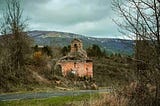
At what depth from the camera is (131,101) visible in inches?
573

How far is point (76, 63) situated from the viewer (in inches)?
3199

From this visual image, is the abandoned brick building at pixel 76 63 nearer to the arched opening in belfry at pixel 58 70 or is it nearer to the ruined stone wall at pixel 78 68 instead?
the ruined stone wall at pixel 78 68

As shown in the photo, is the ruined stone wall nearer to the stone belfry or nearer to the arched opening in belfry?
the arched opening in belfry

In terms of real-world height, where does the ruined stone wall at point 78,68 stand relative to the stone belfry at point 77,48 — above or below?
below

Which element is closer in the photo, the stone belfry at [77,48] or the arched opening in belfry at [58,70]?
the arched opening in belfry at [58,70]

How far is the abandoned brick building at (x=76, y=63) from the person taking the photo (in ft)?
258

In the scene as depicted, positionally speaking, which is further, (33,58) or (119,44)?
(33,58)

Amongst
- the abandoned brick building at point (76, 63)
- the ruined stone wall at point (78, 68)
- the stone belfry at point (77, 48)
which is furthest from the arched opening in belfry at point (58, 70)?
the stone belfry at point (77, 48)

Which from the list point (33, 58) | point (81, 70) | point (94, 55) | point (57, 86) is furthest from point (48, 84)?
point (94, 55)

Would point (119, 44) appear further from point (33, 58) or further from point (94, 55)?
point (94, 55)

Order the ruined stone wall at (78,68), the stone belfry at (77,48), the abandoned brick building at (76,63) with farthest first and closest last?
the stone belfry at (77,48) < the abandoned brick building at (76,63) < the ruined stone wall at (78,68)

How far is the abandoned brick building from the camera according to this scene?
78.6 metres

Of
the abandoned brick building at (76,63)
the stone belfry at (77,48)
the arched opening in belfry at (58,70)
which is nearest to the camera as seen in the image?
the arched opening in belfry at (58,70)

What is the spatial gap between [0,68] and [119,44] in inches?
1454
